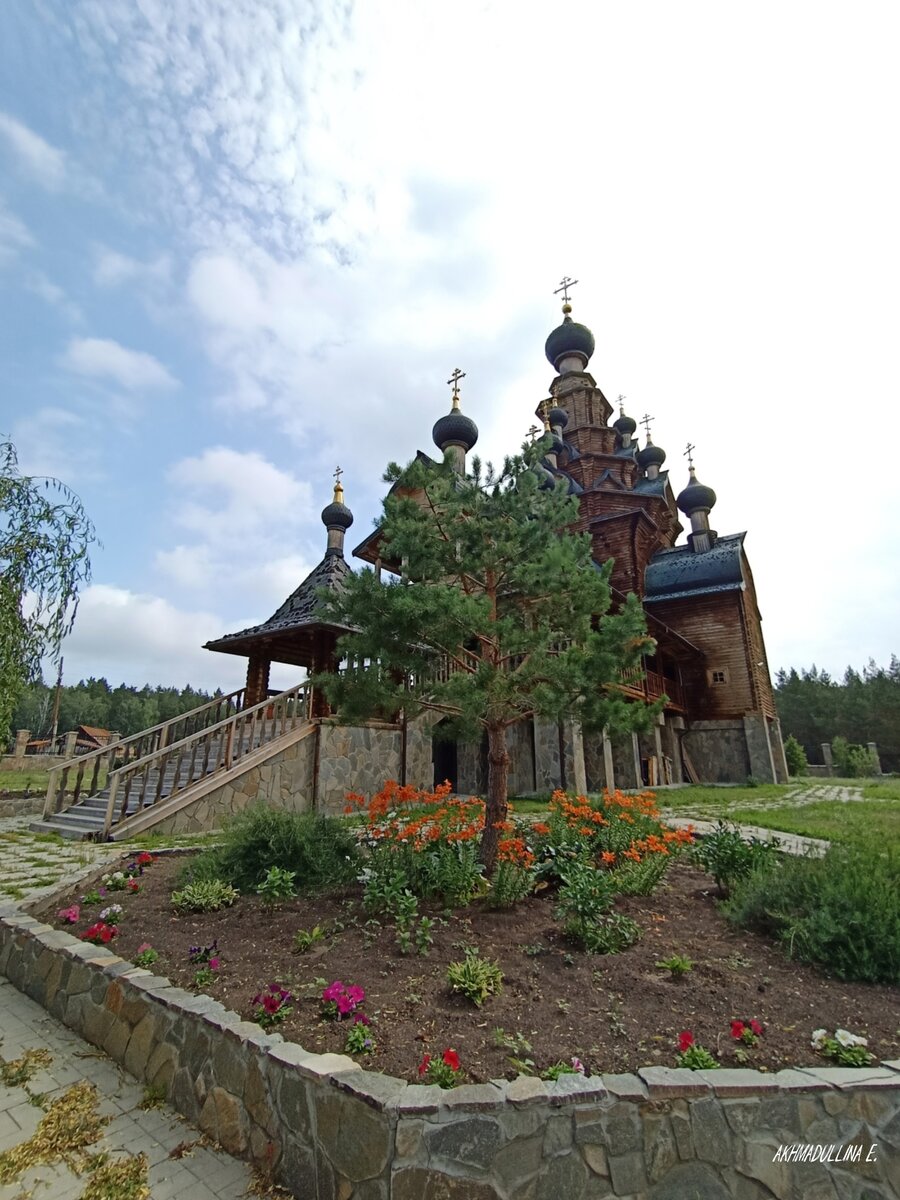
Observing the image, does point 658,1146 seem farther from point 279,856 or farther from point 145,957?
point 279,856

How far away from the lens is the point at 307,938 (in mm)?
3672

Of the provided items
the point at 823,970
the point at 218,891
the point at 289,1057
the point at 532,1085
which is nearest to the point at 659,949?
the point at 823,970

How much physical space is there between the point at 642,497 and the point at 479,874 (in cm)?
1859

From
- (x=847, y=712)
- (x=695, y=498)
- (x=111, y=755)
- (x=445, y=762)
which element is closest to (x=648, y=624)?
(x=445, y=762)

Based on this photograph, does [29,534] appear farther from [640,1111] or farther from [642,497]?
[642,497]

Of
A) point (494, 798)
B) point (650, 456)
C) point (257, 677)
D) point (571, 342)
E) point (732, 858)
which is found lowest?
point (732, 858)

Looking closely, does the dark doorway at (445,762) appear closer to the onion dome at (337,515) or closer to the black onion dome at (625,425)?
the onion dome at (337,515)

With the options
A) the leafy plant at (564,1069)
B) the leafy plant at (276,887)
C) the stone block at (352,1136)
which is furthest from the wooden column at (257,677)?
the leafy plant at (564,1069)

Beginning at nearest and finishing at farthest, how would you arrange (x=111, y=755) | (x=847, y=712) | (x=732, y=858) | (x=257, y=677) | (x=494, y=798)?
(x=732, y=858), (x=494, y=798), (x=111, y=755), (x=257, y=677), (x=847, y=712)

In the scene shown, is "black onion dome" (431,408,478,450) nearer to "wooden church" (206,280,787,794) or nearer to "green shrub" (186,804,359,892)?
"wooden church" (206,280,787,794)

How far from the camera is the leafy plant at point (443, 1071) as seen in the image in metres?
2.18

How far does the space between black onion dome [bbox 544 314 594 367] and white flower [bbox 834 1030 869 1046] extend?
2576 centimetres

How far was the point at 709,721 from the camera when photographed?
19.4 metres

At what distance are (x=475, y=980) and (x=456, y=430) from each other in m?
11.1
